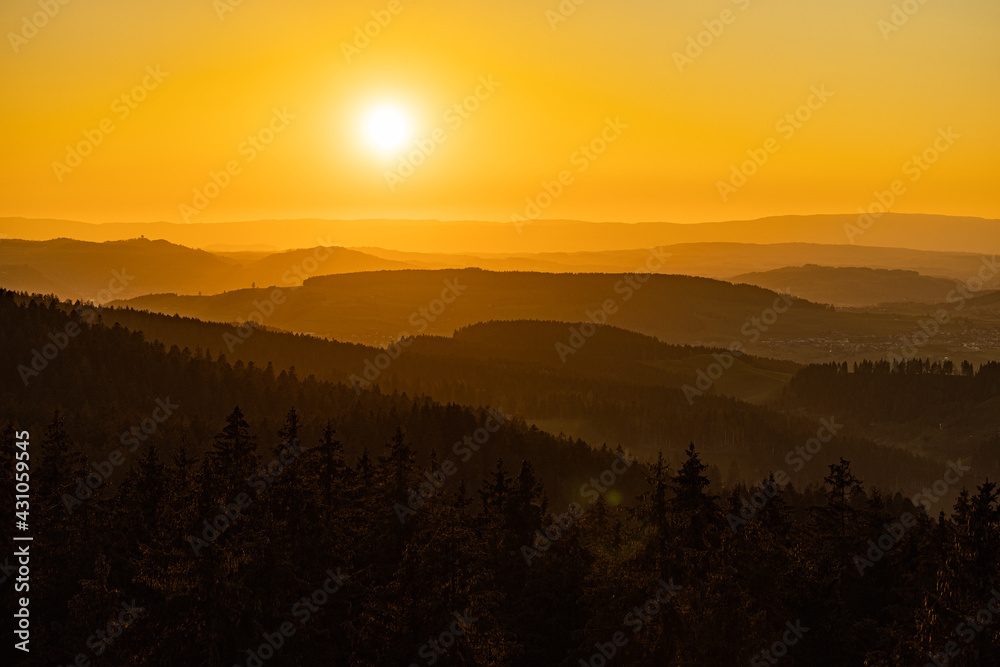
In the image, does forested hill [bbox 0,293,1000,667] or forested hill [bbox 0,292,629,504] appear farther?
forested hill [bbox 0,292,629,504]

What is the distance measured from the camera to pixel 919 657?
124 feet

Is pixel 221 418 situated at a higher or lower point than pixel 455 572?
higher

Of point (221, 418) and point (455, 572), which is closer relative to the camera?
point (455, 572)

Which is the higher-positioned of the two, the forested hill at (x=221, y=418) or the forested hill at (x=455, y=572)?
the forested hill at (x=221, y=418)

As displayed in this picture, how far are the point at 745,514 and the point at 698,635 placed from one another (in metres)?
13.2

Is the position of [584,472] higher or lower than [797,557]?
higher

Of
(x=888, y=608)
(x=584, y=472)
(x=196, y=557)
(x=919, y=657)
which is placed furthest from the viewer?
(x=584, y=472)

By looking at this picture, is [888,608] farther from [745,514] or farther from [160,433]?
[160,433]

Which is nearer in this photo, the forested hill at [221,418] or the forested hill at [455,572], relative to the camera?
the forested hill at [455,572]

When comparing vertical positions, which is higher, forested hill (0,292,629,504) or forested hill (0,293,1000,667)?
forested hill (0,292,629,504)

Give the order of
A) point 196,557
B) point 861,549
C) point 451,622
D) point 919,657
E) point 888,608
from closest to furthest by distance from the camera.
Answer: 1. point 919,657
2. point 196,557
3. point 451,622
4. point 888,608
5. point 861,549

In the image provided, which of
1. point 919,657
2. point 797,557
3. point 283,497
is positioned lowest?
point 919,657

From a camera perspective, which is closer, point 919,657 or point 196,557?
point 919,657

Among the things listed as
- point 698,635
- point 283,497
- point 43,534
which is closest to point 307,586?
point 283,497
